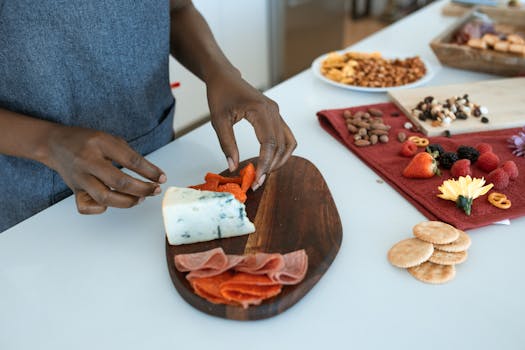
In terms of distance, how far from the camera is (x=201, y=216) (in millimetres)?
783

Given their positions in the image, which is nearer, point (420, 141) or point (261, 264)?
point (261, 264)

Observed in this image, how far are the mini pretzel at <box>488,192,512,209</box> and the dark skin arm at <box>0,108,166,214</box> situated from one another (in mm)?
586

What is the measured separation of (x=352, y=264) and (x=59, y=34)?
2.26 ft

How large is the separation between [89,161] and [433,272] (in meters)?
0.56

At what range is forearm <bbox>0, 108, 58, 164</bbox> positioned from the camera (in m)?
0.81

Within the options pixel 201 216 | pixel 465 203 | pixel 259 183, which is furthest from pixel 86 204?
pixel 465 203

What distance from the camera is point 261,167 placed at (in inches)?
34.9

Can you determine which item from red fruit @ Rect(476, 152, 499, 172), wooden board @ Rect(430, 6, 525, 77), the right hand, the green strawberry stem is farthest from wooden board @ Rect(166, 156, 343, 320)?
wooden board @ Rect(430, 6, 525, 77)

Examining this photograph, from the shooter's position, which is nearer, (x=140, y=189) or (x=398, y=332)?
(x=398, y=332)

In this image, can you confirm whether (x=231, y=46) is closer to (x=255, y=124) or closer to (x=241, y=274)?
(x=255, y=124)

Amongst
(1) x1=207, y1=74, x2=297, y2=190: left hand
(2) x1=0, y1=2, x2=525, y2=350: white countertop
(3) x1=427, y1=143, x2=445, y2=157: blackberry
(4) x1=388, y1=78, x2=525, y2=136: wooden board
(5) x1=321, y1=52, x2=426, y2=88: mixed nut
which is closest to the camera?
(2) x1=0, y1=2, x2=525, y2=350: white countertop

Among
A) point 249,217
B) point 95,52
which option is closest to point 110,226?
point 249,217

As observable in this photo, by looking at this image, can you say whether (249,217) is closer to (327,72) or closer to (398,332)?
(398,332)

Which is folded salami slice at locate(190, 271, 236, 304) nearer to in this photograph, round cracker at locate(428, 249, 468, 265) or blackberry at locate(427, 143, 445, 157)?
round cracker at locate(428, 249, 468, 265)
